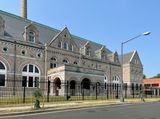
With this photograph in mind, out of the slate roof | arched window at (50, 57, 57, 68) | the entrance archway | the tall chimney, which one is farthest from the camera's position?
the tall chimney

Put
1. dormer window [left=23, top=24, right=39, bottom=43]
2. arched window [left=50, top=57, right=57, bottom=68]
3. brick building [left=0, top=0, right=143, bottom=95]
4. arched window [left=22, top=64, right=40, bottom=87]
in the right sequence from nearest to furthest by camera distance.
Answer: brick building [left=0, top=0, right=143, bottom=95] → arched window [left=22, top=64, right=40, bottom=87] → dormer window [left=23, top=24, right=39, bottom=43] → arched window [left=50, top=57, right=57, bottom=68]

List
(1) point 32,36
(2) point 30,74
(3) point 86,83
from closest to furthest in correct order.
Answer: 1. (2) point 30,74
2. (1) point 32,36
3. (3) point 86,83

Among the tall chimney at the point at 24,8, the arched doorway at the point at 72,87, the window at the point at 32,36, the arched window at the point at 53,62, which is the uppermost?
the tall chimney at the point at 24,8

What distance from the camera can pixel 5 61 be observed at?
36812 mm

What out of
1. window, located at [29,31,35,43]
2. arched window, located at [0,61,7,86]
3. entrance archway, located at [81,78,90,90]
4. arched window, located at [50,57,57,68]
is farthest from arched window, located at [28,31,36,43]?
entrance archway, located at [81,78,90,90]

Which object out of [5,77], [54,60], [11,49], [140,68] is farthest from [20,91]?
[140,68]

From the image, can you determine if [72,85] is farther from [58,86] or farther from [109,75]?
[109,75]

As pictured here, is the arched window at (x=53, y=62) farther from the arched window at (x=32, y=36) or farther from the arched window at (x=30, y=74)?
the arched window at (x=32, y=36)

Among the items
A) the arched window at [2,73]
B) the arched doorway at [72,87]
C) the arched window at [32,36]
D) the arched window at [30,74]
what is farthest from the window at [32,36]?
the arched doorway at [72,87]

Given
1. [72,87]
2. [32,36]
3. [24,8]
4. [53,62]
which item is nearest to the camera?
[32,36]

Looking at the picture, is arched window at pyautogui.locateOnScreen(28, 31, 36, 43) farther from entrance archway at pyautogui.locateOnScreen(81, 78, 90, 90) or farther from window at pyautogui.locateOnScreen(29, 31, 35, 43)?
entrance archway at pyautogui.locateOnScreen(81, 78, 90, 90)

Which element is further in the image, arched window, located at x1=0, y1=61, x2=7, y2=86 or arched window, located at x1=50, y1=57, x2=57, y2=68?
arched window, located at x1=50, y1=57, x2=57, y2=68

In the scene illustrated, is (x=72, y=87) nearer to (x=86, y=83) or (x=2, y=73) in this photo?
(x=86, y=83)

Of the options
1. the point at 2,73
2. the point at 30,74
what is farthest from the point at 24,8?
the point at 2,73
